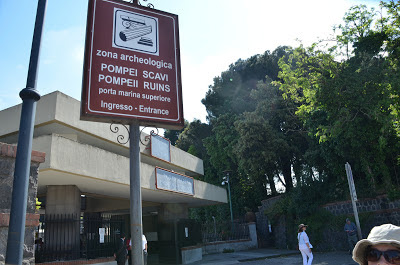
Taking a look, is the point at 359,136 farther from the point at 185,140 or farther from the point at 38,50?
the point at 185,140

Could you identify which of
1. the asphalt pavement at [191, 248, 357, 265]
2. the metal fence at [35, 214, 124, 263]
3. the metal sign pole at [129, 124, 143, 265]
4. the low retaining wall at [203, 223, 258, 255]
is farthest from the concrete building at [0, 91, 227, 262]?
the metal sign pole at [129, 124, 143, 265]

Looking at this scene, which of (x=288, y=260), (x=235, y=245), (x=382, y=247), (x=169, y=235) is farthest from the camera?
Result: (x=235, y=245)

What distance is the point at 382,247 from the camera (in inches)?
81.3

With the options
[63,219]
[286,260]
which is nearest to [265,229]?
[286,260]

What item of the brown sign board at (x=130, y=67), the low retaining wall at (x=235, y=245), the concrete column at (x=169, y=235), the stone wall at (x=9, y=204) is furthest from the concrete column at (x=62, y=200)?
the low retaining wall at (x=235, y=245)

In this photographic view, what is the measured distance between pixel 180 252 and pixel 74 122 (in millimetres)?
9765

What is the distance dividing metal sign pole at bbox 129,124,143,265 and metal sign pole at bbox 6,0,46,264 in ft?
5.25

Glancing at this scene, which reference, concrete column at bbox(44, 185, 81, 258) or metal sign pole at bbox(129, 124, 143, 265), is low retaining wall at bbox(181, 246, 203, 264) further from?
metal sign pole at bbox(129, 124, 143, 265)

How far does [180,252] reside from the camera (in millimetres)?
18891

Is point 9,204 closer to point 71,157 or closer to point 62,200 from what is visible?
point 71,157

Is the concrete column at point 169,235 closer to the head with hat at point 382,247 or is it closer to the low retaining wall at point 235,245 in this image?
the low retaining wall at point 235,245

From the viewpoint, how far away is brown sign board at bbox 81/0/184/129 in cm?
523

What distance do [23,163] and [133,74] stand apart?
2302 mm

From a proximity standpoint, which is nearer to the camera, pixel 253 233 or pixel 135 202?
pixel 135 202
